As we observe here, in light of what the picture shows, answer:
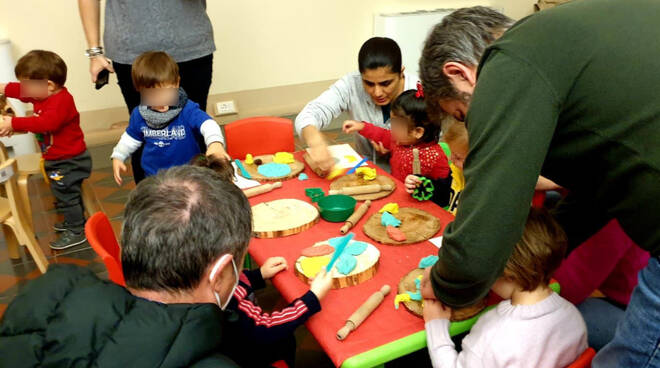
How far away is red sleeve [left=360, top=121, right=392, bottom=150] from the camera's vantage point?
283cm

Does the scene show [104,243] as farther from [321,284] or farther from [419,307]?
[419,307]

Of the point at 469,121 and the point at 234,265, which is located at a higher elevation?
the point at 469,121

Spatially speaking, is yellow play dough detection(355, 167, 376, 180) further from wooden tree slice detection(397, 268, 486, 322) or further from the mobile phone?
the mobile phone

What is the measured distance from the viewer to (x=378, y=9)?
586 centimetres

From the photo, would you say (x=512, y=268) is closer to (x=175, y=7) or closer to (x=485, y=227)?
(x=485, y=227)

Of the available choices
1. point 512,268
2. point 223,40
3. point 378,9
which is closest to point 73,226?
point 223,40

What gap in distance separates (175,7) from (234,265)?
2.07m

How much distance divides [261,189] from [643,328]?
1.54 metres

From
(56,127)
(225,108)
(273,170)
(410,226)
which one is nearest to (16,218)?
(56,127)

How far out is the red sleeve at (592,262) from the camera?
5.52 ft

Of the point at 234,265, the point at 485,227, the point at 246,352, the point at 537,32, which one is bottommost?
the point at 246,352

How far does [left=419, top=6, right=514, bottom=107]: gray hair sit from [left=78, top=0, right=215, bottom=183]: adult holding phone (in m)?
1.92

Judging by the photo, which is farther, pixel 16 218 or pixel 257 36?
→ pixel 257 36

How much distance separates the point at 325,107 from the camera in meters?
2.87
